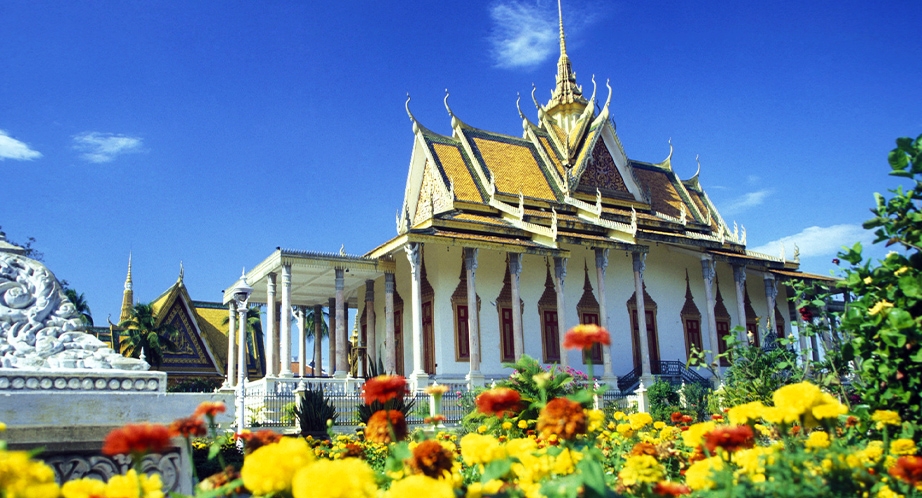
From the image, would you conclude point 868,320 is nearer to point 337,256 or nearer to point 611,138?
point 337,256

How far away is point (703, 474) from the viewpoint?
2578 millimetres

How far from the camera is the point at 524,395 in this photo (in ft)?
34.3

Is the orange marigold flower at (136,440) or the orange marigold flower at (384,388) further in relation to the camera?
the orange marigold flower at (384,388)

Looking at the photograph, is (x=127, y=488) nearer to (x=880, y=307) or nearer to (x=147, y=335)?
(x=880, y=307)

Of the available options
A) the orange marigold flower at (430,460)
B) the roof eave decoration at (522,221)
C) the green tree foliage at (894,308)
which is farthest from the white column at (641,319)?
the orange marigold flower at (430,460)

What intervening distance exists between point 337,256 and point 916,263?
1711 centimetres

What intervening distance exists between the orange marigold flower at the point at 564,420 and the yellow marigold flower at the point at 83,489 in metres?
1.36

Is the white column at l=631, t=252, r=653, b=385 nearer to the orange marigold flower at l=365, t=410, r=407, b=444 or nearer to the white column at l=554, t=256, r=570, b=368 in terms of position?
the white column at l=554, t=256, r=570, b=368

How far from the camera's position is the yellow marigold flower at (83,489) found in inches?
87.7

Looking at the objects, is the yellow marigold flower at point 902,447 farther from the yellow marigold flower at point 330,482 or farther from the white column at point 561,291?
the white column at point 561,291

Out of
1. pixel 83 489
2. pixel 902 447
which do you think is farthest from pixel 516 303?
pixel 83 489

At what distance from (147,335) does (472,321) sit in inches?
620

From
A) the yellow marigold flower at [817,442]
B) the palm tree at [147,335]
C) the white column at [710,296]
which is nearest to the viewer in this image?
the yellow marigold flower at [817,442]

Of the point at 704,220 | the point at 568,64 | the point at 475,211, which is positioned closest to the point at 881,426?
the point at 475,211
